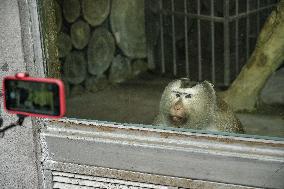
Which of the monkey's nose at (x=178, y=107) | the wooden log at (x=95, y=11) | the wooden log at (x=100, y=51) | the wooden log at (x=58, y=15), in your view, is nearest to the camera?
the monkey's nose at (x=178, y=107)

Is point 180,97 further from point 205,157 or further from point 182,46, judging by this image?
point 182,46

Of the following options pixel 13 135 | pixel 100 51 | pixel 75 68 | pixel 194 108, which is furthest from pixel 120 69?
pixel 13 135

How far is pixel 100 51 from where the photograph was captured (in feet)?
19.9

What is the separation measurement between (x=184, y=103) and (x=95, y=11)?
7.62ft

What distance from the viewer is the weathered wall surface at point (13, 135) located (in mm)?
3133

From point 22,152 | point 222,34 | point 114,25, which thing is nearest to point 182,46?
point 222,34

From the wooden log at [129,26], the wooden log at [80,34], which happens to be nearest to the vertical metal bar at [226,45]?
the wooden log at [129,26]

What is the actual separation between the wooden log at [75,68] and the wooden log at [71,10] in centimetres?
37

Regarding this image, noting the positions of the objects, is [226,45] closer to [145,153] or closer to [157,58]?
[157,58]

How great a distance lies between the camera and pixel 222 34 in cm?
646

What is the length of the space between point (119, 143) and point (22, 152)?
2.39 feet

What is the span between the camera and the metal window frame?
2.73 metres

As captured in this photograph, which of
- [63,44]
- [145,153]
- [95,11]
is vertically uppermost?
[95,11]

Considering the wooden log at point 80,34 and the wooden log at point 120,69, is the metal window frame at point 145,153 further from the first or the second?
the wooden log at point 120,69
